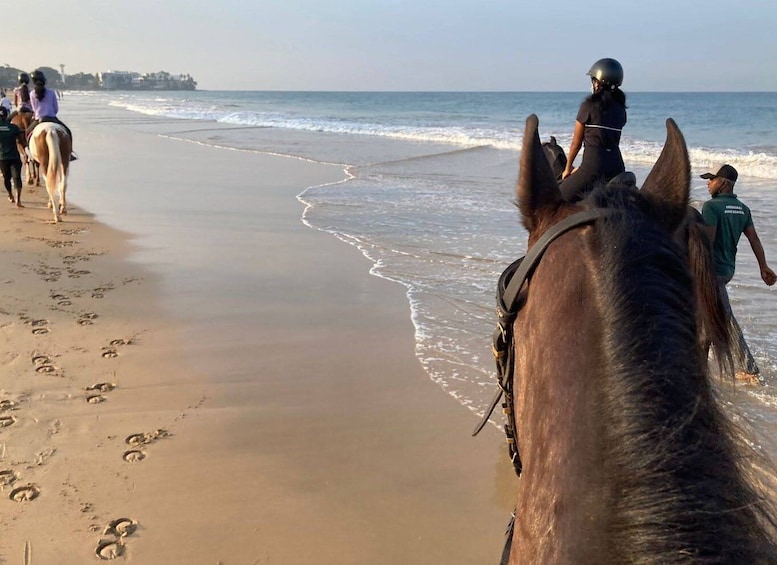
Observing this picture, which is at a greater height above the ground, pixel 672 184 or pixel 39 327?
pixel 672 184

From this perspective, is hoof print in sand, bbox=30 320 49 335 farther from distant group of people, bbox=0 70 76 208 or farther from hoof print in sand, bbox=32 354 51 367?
distant group of people, bbox=0 70 76 208

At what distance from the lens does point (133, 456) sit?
13.2ft

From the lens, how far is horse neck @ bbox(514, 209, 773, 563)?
0.99m

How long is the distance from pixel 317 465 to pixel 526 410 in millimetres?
2910

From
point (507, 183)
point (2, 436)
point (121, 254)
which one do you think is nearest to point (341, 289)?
point (121, 254)

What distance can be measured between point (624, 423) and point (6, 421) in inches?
179

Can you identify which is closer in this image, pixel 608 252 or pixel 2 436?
pixel 608 252

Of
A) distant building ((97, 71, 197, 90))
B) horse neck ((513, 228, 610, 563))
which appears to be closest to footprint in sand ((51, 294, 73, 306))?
horse neck ((513, 228, 610, 563))

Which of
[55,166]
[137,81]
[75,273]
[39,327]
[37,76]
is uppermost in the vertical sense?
[137,81]

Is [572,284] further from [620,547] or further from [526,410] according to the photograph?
[620,547]

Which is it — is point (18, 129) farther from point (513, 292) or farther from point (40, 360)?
point (513, 292)

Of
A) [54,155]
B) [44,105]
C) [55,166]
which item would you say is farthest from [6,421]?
[44,105]

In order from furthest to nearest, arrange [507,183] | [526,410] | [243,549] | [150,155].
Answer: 1. [150,155]
2. [507,183]
3. [243,549]
4. [526,410]

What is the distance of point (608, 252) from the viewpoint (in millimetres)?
1242
